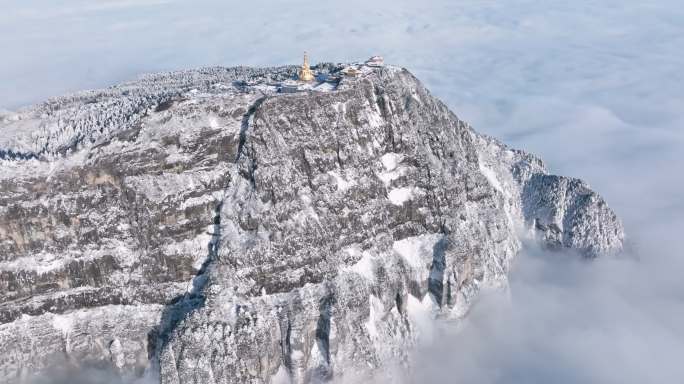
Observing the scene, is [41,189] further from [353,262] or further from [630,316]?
[630,316]

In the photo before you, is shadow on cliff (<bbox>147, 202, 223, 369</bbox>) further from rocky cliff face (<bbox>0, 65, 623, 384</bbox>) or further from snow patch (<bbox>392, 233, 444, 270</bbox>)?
snow patch (<bbox>392, 233, 444, 270</bbox>)

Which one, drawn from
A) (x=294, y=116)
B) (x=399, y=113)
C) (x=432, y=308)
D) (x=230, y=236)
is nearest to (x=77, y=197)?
(x=230, y=236)

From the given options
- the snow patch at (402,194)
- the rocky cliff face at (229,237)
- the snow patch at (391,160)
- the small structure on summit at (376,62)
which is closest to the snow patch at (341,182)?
the rocky cliff face at (229,237)

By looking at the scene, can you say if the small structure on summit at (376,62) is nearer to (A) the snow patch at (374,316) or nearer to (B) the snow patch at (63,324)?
(A) the snow patch at (374,316)

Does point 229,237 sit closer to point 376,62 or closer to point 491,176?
point 376,62

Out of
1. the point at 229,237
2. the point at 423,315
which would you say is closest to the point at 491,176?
the point at 423,315

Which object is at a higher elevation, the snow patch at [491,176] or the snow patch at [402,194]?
the snow patch at [402,194]

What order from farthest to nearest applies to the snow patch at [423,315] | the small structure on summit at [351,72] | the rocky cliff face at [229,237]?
the snow patch at [423,315], the small structure on summit at [351,72], the rocky cliff face at [229,237]

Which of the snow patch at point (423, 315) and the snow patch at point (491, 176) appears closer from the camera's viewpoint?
the snow patch at point (423, 315)

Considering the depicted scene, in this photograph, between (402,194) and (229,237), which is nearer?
(229,237)
